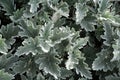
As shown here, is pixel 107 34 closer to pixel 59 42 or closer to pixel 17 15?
pixel 59 42

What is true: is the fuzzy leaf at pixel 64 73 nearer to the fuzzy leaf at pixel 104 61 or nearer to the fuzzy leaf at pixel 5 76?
the fuzzy leaf at pixel 104 61

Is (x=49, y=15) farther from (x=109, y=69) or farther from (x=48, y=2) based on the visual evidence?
(x=109, y=69)

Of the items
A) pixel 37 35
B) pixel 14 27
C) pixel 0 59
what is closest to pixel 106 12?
pixel 37 35

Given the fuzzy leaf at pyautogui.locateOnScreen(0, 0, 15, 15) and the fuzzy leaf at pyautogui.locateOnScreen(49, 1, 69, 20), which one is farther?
the fuzzy leaf at pyautogui.locateOnScreen(0, 0, 15, 15)

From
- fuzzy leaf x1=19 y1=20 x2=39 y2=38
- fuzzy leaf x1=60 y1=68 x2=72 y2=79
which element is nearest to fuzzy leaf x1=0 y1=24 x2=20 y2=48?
fuzzy leaf x1=19 y1=20 x2=39 y2=38

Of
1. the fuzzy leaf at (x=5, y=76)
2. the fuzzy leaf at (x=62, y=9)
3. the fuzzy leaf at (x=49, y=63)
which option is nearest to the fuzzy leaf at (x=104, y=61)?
the fuzzy leaf at (x=49, y=63)

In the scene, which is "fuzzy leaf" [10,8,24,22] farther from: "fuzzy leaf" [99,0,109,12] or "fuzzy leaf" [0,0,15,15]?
"fuzzy leaf" [99,0,109,12]

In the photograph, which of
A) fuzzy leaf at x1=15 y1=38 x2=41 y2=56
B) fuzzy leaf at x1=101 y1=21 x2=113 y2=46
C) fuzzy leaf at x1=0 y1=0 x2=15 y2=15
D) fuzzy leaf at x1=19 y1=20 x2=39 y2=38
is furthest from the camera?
fuzzy leaf at x1=0 y1=0 x2=15 y2=15

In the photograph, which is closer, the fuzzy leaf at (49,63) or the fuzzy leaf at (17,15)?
the fuzzy leaf at (49,63)
